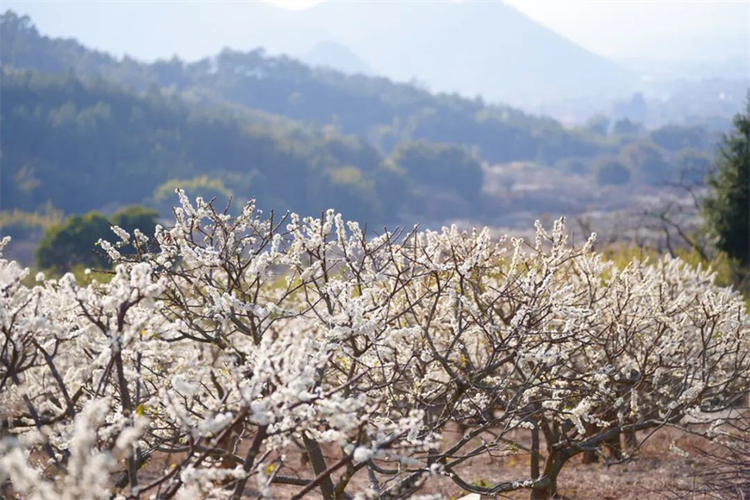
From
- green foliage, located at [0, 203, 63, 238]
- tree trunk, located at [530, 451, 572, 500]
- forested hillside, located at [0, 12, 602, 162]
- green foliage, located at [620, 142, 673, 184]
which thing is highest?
forested hillside, located at [0, 12, 602, 162]

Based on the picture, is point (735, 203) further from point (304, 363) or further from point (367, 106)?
point (367, 106)

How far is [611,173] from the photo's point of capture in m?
108

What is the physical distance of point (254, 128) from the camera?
82.1 metres

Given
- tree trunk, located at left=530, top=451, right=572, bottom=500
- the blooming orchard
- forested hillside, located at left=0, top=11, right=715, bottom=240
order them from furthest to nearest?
1. forested hillside, located at left=0, top=11, right=715, bottom=240
2. tree trunk, located at left=530, top=451, right=572, bottom=500
3. the blooming orchard

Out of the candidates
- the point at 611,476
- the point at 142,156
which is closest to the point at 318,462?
the point at 611,476

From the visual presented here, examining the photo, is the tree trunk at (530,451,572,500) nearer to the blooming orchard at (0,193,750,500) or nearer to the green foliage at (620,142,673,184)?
the blooming orchard at (0,193,750,500)

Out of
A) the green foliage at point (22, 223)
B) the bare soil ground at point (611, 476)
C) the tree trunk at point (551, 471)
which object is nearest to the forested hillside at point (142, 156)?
the green foliage at point (22, 223)

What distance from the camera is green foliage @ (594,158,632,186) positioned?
108m

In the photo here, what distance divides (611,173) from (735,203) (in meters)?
92.7

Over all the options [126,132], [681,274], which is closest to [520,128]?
[126,132]

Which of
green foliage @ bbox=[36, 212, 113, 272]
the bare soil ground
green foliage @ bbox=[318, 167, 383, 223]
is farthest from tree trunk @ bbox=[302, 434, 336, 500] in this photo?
green foliage @ bbox=[318, 167, 383, 223]

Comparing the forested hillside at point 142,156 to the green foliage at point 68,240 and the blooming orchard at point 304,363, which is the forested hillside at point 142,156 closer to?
the green foliage at point 68,240

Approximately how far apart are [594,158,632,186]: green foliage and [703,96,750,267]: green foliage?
299ft

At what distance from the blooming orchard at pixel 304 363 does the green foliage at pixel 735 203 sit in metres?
13.1
